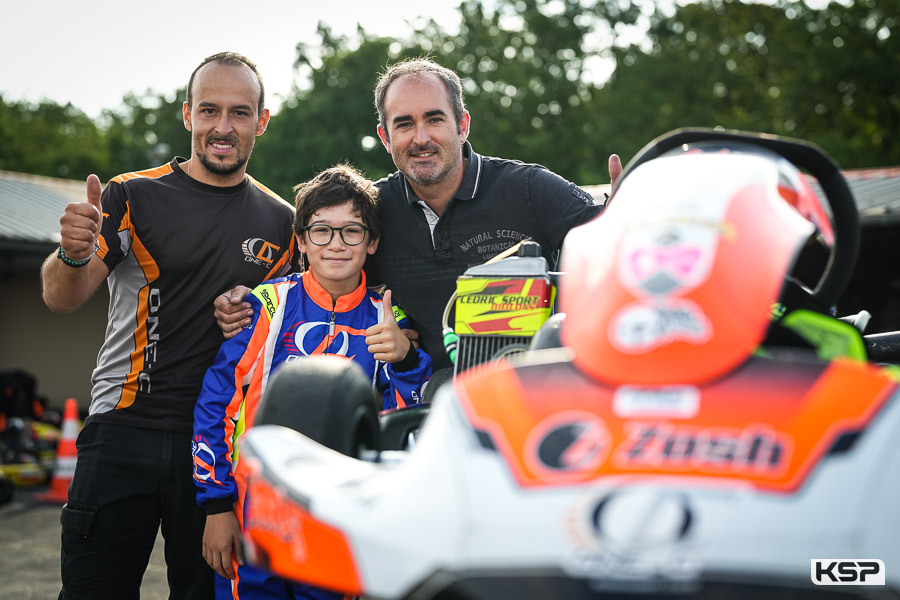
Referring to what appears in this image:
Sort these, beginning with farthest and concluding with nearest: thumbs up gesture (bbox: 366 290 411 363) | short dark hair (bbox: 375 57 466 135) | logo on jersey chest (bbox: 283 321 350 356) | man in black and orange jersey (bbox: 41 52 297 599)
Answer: short dark hair (bbox: 375 57 466 135), man in black and orange jersey (bbox: 41 52 297 599), logo on jersey chest (bbox: 283 321 350 356), thumbs up gesture (bbox: 366 290 411 363)

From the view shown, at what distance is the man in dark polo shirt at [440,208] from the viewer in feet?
10.2

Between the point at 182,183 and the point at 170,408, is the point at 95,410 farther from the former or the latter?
the point at 182,183

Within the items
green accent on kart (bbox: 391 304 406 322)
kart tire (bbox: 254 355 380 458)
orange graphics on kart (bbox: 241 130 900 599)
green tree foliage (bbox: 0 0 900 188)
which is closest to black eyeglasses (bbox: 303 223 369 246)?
green accent on kart (bbox: 391 304 406 322)

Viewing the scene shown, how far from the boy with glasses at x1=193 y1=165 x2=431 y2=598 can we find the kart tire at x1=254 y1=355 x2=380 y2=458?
2.69 feet

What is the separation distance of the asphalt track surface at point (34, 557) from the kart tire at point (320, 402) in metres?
4.31

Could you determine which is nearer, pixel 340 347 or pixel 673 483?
pixel 673 483

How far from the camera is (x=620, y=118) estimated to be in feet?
80.1

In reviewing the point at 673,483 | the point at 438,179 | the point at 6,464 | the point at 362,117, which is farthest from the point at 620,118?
the point at 673,483

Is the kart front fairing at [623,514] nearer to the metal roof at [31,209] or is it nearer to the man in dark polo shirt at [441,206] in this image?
the man in dark polo shirt at [441,206]

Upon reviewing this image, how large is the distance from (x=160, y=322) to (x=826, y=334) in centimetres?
248

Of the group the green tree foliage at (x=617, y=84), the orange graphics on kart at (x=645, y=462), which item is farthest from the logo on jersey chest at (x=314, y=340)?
the green tree foliage at (x=617, y=84)

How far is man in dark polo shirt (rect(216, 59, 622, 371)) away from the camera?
311cm

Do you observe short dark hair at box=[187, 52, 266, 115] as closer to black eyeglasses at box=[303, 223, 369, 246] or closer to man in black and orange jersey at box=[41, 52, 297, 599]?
man in black and orange jersey at box=[41, 52, 297, 599]

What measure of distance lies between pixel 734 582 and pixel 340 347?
1848 millimetres
